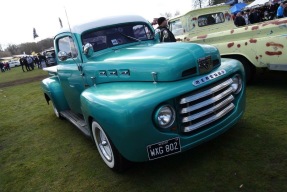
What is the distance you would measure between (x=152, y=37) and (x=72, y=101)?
5.47ft

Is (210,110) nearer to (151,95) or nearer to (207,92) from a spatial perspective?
(207,92)

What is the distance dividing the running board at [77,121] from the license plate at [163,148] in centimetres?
122

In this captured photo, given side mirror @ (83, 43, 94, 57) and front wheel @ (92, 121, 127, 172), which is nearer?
front wheel @ (92, 121, 127, 172)

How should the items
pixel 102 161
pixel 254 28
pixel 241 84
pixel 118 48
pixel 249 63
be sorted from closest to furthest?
pixel 241 84, pixel 102 161, pixel 118 48, pixel 254 28, pixel 249 63

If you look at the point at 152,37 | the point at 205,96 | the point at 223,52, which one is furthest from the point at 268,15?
the point at 205,96

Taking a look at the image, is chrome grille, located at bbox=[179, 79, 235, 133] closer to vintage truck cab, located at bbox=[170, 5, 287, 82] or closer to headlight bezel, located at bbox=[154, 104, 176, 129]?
headlight bezel, located at bbox=[154, 104, 176, 129]

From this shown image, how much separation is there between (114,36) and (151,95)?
1.70 meters

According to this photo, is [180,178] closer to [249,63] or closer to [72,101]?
[72,101]

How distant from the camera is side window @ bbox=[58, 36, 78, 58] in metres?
3.97

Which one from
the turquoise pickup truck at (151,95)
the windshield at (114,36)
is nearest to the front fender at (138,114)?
the turquoise pickup truck at (151,95)

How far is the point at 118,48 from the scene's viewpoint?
12.6 ft

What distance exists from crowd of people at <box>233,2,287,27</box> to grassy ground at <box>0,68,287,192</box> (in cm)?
655

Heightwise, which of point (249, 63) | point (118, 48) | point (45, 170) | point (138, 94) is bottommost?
point (45, 170)

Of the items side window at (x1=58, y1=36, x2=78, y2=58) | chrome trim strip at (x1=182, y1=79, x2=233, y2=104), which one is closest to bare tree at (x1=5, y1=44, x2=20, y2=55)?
side window at (x1=58, y1=36, x2=78, y2=58)
